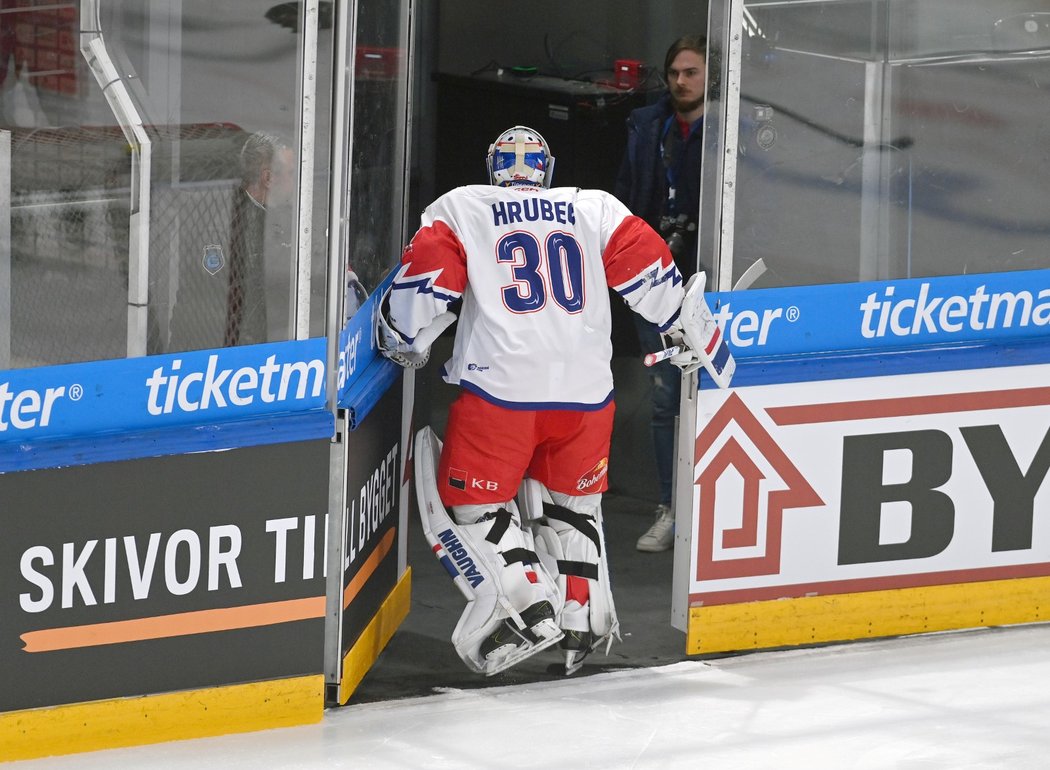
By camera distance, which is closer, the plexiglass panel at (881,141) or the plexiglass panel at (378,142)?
the plexiglass panel at (378,142)

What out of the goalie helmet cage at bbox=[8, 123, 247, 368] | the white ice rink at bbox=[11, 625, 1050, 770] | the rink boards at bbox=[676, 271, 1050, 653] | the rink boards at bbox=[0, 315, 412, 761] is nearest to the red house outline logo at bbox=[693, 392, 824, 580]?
the rink boards at bbox=[676, 271, 1050, 653]

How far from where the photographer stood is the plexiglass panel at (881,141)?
4406 mm

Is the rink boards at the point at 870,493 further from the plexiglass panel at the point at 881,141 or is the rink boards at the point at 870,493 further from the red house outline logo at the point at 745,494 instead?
the plexiglass panel at the point at 881,141

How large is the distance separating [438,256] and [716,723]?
134 cm

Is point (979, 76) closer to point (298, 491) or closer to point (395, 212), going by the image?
point (395, 212)

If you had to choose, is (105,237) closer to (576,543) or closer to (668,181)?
(576,543)

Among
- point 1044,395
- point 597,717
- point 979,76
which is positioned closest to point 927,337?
point 1044,395

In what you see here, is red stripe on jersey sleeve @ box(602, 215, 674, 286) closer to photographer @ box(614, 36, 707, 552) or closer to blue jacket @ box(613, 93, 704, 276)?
photographer @ box(614, 36, 707, 552)

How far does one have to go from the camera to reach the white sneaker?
5617 millimetres

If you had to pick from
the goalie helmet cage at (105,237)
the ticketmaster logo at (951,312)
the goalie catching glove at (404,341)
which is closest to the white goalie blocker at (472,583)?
the goalie catching glove at (404,341)

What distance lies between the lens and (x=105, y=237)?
3.71 m

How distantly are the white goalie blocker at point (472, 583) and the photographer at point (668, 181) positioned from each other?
1274 mm

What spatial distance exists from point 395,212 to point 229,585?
49.1 inches

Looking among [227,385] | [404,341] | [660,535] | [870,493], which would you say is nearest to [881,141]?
[870,493]
